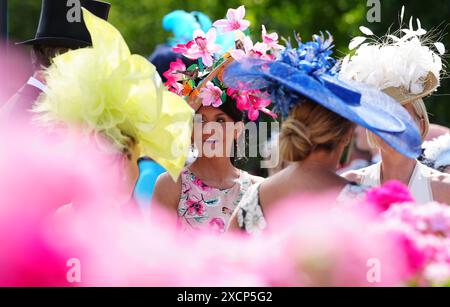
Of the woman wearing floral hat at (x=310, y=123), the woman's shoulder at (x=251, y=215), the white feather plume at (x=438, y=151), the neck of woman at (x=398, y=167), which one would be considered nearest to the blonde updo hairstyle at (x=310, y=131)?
Answer: the woman wearing floral hat at (x=310, y=123)

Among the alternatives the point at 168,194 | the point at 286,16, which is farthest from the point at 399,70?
the point at 286,16

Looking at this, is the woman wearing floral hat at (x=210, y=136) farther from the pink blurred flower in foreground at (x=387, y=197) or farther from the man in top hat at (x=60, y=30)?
the pink blurred flower in foreground at (x=387, y=197)

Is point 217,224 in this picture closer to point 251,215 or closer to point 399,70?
point 399,70

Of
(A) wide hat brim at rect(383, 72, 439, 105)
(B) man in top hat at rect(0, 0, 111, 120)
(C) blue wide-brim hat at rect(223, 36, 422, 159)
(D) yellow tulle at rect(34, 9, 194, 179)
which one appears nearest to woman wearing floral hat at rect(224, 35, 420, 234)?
(C) blue wide-brim hat at rect(223, 36, 422, 159)

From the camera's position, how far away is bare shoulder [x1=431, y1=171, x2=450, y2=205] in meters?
3.65

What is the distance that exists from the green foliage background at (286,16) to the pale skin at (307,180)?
2060 millimetres

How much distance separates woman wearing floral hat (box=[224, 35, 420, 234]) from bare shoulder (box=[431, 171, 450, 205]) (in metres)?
1.07

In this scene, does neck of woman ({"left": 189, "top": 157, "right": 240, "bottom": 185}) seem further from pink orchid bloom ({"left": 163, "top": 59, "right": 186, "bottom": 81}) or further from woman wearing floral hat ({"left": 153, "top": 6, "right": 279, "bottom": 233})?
pink orchid bloom ({"left": 163, "top": 59, "right": 186, "bottom": 81})

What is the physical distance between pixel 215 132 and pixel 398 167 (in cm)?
83

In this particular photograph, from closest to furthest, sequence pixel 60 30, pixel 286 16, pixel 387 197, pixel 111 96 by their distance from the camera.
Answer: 1. pixel 387 197
2. pixel 111 96
3. pixel 60 30
4. pixel 286 16

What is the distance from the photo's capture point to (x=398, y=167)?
Result: 375cm

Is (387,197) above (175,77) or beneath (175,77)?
beneath
